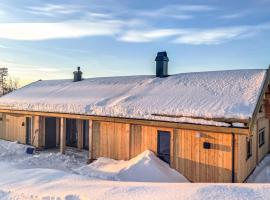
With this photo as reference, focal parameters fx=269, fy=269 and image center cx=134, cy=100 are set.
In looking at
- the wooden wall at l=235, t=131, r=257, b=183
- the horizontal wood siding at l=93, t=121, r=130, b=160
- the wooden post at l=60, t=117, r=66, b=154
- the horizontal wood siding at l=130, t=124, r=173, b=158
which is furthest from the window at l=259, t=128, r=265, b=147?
the wooden post at l=60, t=117, r=66, b=154

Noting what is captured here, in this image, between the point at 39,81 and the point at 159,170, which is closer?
the point at 159,170

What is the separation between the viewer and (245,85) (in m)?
11.0

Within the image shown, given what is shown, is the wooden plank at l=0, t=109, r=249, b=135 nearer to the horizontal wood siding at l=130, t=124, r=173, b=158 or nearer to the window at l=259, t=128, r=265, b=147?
the horizontal wood siding at l=130, t=124, r=173, b=158

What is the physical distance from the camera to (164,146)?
1093 cm

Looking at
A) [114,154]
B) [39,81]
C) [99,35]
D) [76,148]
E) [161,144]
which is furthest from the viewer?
[39,81]

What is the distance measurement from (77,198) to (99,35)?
1443cm

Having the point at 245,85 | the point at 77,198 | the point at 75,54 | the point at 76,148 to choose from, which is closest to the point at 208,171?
the point at 245,85

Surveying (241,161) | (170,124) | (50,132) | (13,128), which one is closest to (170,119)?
(170,124)

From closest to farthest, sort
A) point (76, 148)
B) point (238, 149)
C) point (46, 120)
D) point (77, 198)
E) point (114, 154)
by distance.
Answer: point (77, 198) → point (238, 149) → point (114, 154) → point (76, 148) → point (46, 120)

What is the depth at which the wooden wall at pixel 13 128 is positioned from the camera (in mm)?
17281

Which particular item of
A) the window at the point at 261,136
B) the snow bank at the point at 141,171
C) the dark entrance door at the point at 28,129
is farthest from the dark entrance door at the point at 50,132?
the window at the point at 261,136

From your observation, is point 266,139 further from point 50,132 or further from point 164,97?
point 50,132

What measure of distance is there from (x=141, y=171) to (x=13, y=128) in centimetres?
1170

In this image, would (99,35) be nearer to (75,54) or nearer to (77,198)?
(75,54)
